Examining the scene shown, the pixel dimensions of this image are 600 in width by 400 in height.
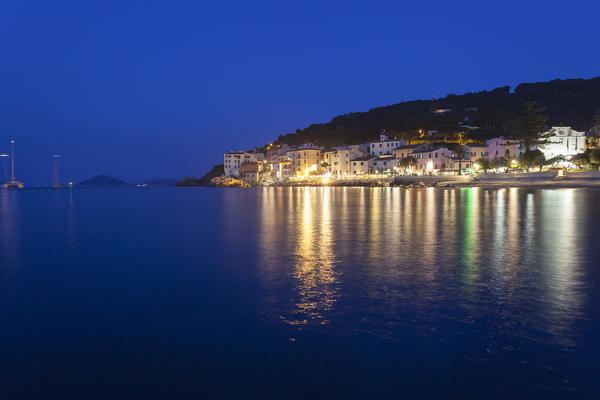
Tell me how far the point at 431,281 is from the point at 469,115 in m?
127

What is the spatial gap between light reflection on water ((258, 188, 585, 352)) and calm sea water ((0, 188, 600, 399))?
0.16ft

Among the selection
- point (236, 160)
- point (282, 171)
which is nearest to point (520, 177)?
point (282, 171)

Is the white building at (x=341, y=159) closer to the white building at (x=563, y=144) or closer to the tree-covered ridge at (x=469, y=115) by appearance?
the tree-covered ridge at (x=469, y=115)

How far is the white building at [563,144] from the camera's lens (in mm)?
66750

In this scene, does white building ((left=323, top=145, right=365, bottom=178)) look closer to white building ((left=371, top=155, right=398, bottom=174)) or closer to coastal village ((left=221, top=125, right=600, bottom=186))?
coastal village ((left=221, top=125, right=600, bottom=186))

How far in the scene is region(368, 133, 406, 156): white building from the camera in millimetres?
91131

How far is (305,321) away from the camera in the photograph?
670cm

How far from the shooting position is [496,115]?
351 feet

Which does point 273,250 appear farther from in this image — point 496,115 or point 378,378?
point 496,115

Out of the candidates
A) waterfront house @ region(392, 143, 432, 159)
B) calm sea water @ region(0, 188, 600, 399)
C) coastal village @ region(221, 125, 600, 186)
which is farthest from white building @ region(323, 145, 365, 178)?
calm sea water @ region(0, 188, 600, 399)

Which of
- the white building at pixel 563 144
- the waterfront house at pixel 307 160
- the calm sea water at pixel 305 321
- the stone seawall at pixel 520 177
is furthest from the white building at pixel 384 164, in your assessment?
the calm sea water at pixel 305 321

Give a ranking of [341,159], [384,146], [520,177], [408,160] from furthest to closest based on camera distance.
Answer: [341,159] < [384,146] < [408,160] < [520,177]

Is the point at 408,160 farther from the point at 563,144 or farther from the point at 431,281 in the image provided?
the point at 431,281

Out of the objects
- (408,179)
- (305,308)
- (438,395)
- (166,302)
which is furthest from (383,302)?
(408,179)
